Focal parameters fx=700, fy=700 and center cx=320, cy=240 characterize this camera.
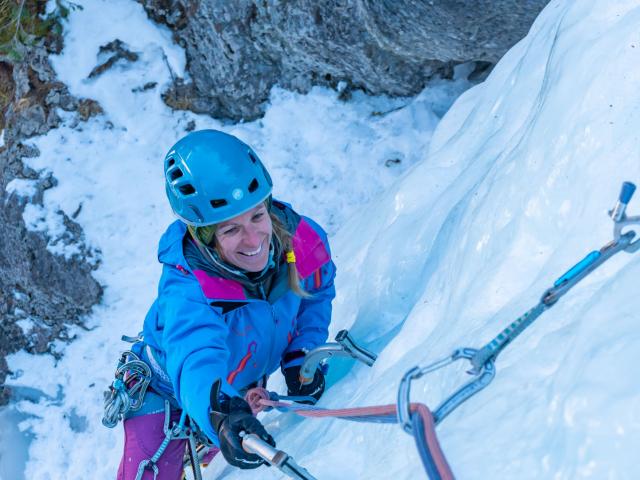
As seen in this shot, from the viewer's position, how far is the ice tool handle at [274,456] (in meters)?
2.08

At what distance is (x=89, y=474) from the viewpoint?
5062 millimetres

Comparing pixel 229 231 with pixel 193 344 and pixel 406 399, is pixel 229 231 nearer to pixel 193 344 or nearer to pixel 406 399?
pixel 193 344

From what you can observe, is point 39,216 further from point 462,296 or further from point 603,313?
point 603,313

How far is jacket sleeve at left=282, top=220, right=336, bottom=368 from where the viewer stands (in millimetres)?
3361

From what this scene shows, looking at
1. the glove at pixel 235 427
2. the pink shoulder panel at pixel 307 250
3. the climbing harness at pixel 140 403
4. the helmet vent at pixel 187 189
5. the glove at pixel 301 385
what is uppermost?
the helmet vent at pixel 187 189

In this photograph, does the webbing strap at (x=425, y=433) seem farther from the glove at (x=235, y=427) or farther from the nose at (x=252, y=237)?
the nose at (x=252, y=237)

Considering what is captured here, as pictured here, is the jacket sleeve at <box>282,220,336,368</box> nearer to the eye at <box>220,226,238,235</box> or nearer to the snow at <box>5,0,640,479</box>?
the snow at <box>5,0,640,479</box>

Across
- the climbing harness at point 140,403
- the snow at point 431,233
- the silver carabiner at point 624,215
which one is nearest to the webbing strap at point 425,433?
the snow at point 431,233

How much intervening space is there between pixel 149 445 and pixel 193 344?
1161 millimetres

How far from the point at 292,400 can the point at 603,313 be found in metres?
1.92

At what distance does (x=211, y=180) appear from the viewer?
9.13 ft

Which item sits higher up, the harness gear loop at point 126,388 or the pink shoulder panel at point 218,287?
the pink shoulder panel at point 218,287

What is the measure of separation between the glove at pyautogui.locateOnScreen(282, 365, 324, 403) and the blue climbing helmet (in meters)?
0.92

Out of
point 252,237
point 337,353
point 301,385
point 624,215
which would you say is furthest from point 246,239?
point 624,215
